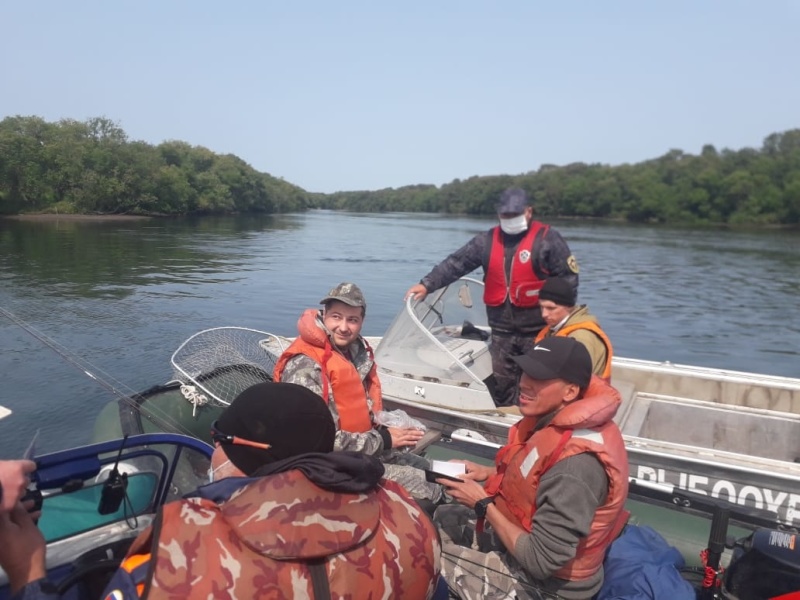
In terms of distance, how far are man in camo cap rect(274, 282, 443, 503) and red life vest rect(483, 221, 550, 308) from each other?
2290mm

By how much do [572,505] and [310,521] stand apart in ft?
4.20

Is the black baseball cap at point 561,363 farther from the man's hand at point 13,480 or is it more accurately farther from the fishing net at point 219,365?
the fishing net at point 219,365

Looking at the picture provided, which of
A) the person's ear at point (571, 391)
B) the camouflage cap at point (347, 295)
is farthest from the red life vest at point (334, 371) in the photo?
the person's ear at point (571, 391)

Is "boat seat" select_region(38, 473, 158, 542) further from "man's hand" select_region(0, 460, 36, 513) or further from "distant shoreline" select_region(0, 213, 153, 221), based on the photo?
"distant shoreline" select_region(0, 213, 153, 221)

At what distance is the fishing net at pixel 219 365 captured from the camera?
546 centimetres

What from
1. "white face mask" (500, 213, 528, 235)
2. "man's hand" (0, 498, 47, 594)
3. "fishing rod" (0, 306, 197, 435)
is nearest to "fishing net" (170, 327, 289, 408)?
"fishing rod" (0, 306, 197, 435)

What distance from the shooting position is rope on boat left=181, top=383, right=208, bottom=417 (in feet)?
17.6

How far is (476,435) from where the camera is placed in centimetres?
555

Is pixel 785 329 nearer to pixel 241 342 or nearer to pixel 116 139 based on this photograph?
pixel 241 342

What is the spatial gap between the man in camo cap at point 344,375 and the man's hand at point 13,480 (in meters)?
1.63

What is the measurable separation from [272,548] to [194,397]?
14.0ft

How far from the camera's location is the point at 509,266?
5.77 m

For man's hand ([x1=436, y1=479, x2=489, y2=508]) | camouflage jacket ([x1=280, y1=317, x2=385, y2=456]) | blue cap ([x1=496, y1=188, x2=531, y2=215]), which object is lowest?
man's hand ([x1=436, y1=479, x2=489, y2=508])

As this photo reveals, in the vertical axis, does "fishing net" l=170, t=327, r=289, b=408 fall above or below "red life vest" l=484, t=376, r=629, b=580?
below
